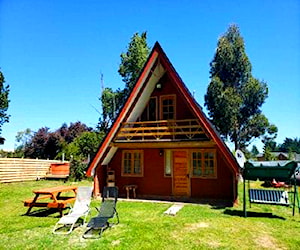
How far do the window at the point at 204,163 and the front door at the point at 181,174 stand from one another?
0.46 meters

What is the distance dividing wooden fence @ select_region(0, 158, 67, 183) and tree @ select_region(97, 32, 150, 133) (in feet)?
34.0

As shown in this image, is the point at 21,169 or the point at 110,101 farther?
the point at 110,101

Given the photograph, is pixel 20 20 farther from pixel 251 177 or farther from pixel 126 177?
pixel 251 177

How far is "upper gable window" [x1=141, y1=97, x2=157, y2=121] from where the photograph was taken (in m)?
13.6

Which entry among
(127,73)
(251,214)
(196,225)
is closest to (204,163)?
(251,214)

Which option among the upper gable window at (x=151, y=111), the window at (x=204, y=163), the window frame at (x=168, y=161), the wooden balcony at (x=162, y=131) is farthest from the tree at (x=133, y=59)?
the window at (x=204, y=163)

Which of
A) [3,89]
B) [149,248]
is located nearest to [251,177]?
[149,248]

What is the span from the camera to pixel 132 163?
1374 cm

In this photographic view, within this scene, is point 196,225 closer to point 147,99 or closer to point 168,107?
point 168,107

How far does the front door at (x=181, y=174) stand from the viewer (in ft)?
41.3

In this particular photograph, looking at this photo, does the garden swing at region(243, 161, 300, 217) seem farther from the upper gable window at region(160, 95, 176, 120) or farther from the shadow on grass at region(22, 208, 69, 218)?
the shadow on grass at region(22, 208, 69, 218)

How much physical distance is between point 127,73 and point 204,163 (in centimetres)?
2024

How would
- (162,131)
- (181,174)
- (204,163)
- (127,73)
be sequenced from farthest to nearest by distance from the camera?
(127,73), (162,131), (181,174), (204,163)

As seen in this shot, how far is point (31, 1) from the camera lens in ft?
31.0
